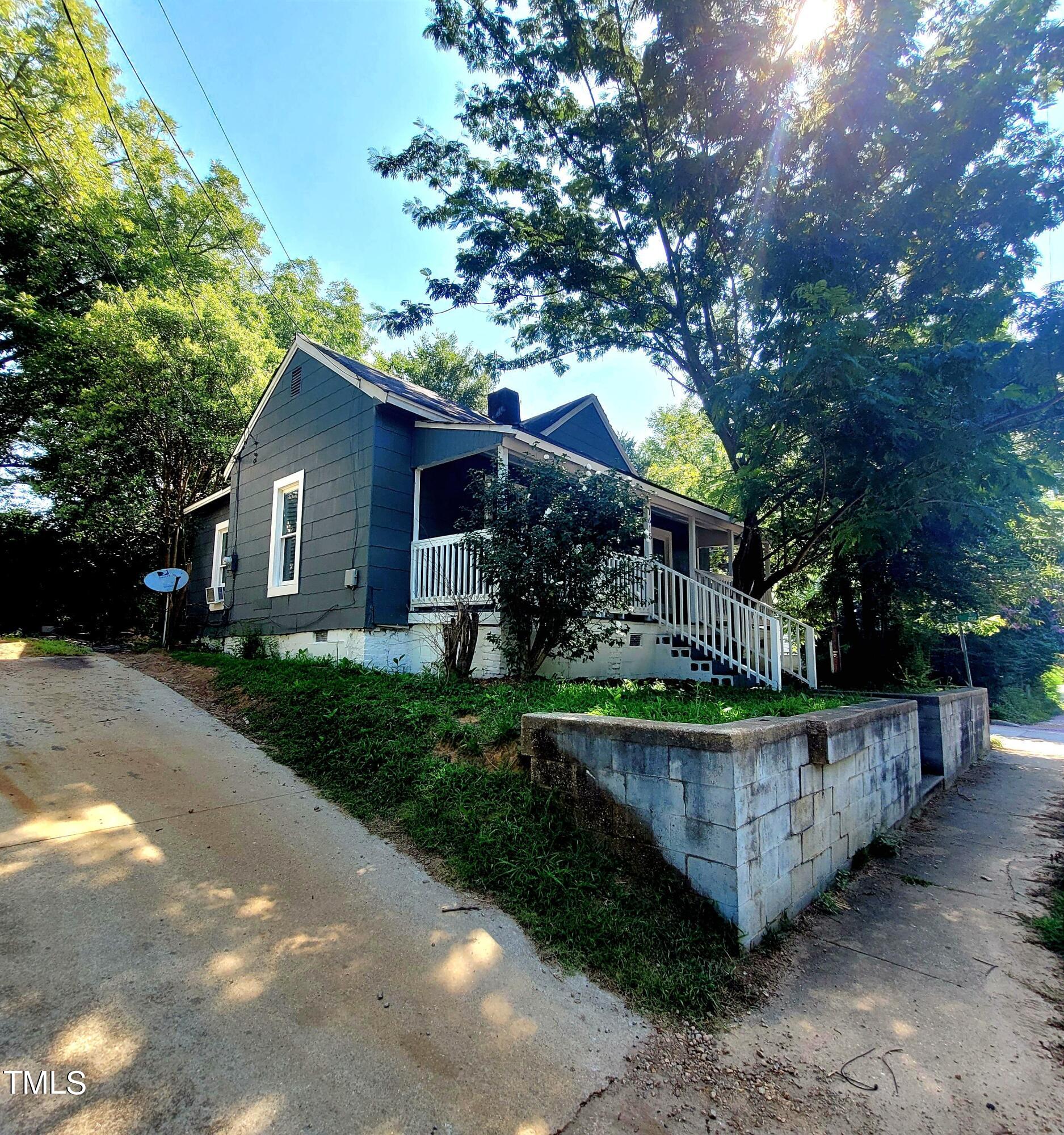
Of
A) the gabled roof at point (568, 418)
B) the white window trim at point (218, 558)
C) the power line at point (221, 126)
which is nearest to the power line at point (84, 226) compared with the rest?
the white window trim at point (218, 558)

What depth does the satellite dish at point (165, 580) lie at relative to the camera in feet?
34.4

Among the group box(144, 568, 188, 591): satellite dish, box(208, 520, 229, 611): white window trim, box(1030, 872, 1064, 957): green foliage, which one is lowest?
box(1030, 872, 1064, 957): green foliage

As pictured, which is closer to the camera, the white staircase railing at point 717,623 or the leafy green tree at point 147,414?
the white staircase railing at point 717,623

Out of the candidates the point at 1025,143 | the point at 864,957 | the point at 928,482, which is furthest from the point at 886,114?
the point at 864,957

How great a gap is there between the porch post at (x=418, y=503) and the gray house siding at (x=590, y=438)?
4152 mm

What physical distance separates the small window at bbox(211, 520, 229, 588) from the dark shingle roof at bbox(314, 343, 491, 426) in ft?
17.0

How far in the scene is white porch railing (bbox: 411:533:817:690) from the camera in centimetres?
762

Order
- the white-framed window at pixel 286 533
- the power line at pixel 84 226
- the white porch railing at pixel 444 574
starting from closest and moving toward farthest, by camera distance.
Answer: the white porch railing at pixel 444 574 < the white-framed window at pixel 286 533 < the power line at pixel 84 226

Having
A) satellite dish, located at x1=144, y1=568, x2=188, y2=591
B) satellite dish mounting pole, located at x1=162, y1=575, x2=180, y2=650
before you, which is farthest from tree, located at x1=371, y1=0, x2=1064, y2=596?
satellite dish mounting pole, located at x1=162, y1=575, x2=180, y2=650

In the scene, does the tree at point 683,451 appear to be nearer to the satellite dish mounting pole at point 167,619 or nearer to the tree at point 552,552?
the tree at point 552,552

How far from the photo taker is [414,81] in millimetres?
9734

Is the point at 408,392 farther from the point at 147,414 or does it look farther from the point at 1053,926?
the point at 1053,926

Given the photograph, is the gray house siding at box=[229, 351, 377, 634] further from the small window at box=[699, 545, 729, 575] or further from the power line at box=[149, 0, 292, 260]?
the small window at box=[699, 545, 729, 575]

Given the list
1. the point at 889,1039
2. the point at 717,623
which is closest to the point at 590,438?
the point at 717,623
